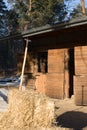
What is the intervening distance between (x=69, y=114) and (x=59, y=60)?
168 inches

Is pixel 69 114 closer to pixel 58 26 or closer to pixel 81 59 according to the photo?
pixel 81 59

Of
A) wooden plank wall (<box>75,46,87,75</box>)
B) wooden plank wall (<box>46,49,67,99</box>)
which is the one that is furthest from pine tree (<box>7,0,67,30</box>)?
wooden plank wall (<box>75,46,87,75</box>)

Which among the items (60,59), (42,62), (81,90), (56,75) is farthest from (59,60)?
(42,62)

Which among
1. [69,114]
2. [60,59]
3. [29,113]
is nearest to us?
[29,113]

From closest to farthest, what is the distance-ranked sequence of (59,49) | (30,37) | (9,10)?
1. (59,49)
2. (30,37)
3. (9,10)

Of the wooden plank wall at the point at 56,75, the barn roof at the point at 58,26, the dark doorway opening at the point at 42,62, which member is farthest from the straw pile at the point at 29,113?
the dark doorway opening at the point at 42,62

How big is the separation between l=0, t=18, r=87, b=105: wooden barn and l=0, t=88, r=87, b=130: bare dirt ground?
70 centimetres

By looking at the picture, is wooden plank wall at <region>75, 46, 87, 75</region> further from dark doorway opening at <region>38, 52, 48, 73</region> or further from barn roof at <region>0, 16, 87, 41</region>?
dark doorway opening at <region>38, 52, 48, 73</region>

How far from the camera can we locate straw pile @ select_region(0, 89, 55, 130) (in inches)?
304

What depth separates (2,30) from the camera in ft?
186

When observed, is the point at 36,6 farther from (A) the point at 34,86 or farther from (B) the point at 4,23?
(A) the point at 34,86

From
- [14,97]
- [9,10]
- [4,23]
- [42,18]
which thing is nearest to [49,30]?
[14,97]

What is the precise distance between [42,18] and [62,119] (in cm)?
3331

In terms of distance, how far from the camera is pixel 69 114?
1143 cm
